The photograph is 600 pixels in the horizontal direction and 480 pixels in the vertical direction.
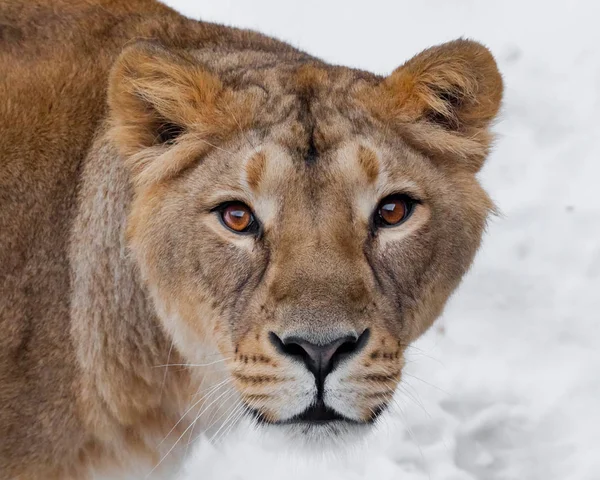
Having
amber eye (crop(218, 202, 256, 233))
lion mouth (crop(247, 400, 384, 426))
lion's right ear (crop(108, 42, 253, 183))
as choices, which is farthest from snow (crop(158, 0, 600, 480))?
lion's right ear (crop(108, 42, 253, 183))

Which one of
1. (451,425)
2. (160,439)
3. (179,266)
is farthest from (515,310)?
(179,266)

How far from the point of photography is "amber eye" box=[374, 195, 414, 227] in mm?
2660

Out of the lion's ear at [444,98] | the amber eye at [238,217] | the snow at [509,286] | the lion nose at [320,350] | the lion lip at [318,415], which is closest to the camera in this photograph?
the lion nose at [320,350]

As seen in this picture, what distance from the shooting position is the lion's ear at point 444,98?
280cm

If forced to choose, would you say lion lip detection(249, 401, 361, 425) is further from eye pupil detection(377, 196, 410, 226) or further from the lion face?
eye pupil detection(377, 196, 410, 226)

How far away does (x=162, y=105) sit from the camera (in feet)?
9.10

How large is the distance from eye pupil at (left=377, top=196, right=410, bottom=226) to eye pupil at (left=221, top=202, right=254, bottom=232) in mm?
335

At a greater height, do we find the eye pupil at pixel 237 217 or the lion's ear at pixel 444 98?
the lion's ear at pixel 444 98

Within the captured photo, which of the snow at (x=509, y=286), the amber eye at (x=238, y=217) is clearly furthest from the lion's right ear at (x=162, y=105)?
the snow at (x=509, y=286)

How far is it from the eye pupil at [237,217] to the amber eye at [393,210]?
327 millimetres

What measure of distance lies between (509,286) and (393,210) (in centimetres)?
224

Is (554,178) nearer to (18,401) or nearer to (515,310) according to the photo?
(515,310)

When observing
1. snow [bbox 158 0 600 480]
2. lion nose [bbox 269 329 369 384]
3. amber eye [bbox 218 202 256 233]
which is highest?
amber eye [bbox 218 202 256 233]

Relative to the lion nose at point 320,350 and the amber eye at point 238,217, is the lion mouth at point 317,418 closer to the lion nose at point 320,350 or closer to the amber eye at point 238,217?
the lion nose at point 320,350
